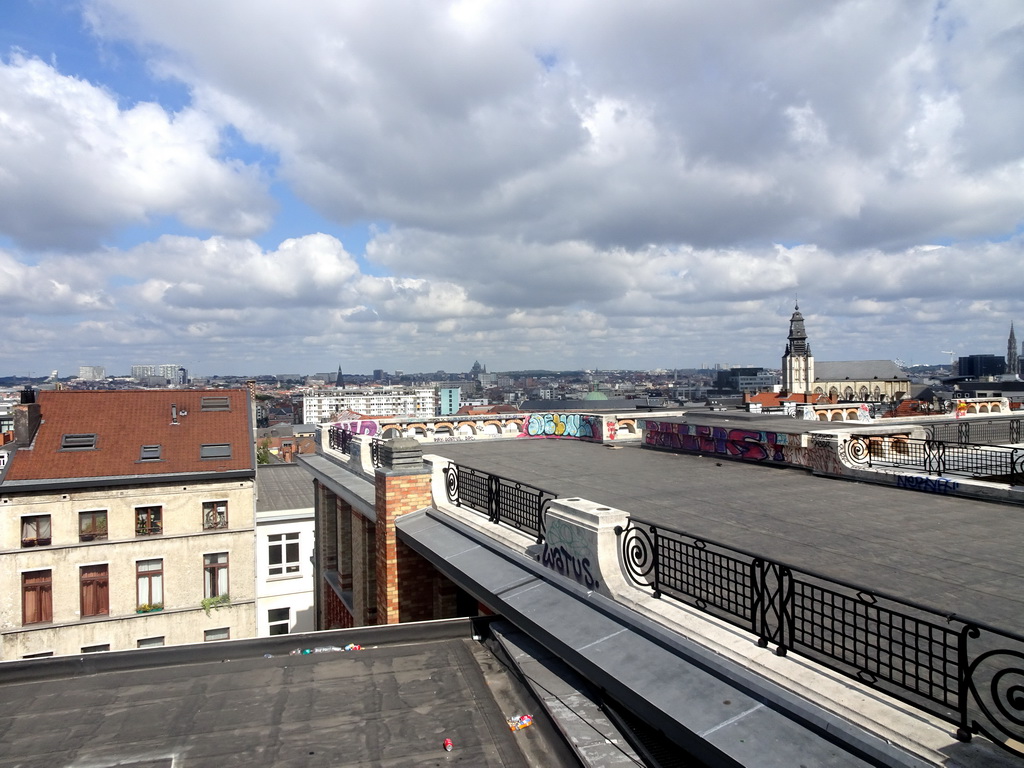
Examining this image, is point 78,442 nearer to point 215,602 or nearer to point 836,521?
point 215,602

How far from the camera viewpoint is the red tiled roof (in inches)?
1001

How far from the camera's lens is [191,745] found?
193 inches

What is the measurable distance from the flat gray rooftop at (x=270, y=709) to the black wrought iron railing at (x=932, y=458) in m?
11.3


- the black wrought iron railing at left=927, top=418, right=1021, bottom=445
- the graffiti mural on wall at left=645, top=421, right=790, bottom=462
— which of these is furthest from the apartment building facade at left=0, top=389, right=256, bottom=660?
the black wrought iron railing at left=927, top=418, right=1021, bottom=445

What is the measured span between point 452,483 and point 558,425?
51.2 ft

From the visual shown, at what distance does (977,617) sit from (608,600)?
10.4 feet

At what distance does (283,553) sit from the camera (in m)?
30.7

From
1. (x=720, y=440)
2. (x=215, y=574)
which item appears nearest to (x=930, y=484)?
(x=720, y=440)

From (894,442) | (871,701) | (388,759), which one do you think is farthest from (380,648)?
(894,442)

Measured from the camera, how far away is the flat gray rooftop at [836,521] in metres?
6.53

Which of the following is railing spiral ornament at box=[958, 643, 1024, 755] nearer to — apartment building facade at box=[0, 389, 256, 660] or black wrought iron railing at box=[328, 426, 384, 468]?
black wrought iron railing at box=[328, 426, 384, 468]

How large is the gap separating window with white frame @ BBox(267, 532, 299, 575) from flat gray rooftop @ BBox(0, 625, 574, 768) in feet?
84.4

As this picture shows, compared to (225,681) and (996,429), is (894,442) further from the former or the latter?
(225,681)

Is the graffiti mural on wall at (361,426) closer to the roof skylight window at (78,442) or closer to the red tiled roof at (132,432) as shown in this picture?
the red tiled roof at (132,432)
